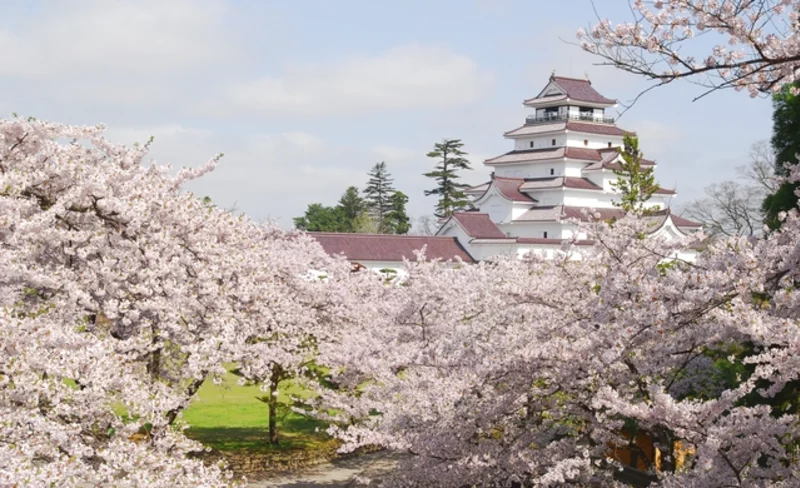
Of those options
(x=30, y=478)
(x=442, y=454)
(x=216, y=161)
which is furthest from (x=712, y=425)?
(x=216, y=161)

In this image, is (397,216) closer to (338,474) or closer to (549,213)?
(549,213)

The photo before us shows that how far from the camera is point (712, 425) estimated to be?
6137 mm

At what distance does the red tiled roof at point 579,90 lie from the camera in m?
56.7

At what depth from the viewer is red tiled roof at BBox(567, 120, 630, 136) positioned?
181 ft

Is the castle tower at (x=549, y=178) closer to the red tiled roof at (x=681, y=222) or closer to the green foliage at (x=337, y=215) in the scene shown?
the red tiled roof at (x=681, y=222)

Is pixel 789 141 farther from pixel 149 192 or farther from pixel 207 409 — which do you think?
pixel 207 409

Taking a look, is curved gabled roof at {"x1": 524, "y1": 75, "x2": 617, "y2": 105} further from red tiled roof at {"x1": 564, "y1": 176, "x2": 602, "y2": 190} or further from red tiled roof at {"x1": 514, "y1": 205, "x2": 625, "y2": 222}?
red tiled roof at {"x1": 514, "y1": 205, "x2": 625, "y2": 222}

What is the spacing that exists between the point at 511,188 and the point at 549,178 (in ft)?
9.07

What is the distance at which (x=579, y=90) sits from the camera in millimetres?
57531

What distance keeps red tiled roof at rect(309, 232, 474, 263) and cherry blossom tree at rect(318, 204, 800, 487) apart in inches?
1249

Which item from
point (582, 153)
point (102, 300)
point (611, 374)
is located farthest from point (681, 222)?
point (102, 300)

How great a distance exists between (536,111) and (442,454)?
5159cm

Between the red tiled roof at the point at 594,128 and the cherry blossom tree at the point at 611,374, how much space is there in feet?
144

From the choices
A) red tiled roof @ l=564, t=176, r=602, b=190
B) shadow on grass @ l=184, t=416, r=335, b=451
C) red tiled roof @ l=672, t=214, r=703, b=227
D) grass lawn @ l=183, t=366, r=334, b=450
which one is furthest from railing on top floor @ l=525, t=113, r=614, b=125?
shadow on grass @ l=184, t=416, r=335, b=451
